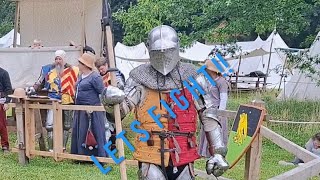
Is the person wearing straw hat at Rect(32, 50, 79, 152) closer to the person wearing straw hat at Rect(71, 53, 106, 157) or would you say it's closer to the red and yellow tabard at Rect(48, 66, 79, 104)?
the red and yellow tabard at Rect(48, 66, 79, 104)

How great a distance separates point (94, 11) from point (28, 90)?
3.60 meters

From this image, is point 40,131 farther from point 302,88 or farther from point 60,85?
point 302,88

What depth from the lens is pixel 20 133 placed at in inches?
305

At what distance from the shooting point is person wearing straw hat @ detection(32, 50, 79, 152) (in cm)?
792

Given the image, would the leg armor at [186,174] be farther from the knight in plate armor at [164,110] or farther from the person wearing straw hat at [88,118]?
the person wearing straw hat at [88,118]

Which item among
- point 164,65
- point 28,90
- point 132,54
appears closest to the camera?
point 164,65

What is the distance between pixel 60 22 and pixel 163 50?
7.69 metres

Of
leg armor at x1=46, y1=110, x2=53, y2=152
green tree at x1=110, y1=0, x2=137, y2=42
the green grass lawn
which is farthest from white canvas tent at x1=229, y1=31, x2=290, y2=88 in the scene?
leg armor at x1=46, y1=110, x2=53, y2=152

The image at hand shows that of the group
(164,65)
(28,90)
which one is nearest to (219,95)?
(28,90)

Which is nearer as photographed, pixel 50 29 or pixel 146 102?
pixel 146 102

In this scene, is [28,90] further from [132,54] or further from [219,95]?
[132,54]

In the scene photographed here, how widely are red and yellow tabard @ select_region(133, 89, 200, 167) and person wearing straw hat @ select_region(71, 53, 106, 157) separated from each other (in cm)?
311

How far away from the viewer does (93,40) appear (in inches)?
448

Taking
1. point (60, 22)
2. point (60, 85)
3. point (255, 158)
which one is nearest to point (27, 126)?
point (60, 85)
